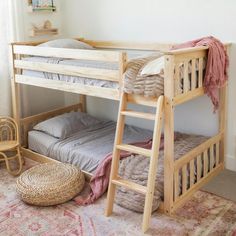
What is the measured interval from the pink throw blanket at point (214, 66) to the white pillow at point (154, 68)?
412mm

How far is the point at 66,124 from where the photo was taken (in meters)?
3.62

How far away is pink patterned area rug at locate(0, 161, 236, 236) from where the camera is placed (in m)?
2.38

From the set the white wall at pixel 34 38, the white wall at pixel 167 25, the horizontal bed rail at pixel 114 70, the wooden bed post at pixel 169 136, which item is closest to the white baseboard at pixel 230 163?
the white wall at pixel 167 25

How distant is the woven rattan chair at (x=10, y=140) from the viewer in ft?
11.1

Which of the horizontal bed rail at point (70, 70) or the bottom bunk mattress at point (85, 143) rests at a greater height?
the horizontal bed rail at point (70, 70)

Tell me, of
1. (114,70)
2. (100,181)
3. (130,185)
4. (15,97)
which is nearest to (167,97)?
(114,70)

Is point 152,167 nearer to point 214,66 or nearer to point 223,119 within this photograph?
point 214,66

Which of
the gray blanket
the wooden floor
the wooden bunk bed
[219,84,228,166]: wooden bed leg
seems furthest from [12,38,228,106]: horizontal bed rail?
the wooden floor

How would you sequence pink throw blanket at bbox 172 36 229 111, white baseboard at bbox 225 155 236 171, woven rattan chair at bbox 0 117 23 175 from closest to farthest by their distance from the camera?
pink throw blanket at bbox 172 36 229 111
white baseboard at bbox 225 155 236 171
woven rattan chair at bbox 0 117 23 175

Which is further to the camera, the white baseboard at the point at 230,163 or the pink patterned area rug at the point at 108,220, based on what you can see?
the white baseboard at the point at 230,163

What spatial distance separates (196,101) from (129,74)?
42.1 inches

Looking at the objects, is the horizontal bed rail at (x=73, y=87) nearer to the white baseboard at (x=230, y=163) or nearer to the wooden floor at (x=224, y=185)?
the wooden floor at (x=224, y=185)

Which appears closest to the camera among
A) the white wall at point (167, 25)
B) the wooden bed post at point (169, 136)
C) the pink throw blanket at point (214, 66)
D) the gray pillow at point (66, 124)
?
the wooden bed post at point (169, 136)

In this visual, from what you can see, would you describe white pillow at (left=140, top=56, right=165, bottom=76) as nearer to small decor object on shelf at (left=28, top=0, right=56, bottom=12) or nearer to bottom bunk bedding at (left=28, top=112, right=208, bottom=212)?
bottom bunk bedding at (left=28, top=112, right=208, bottom=212)
